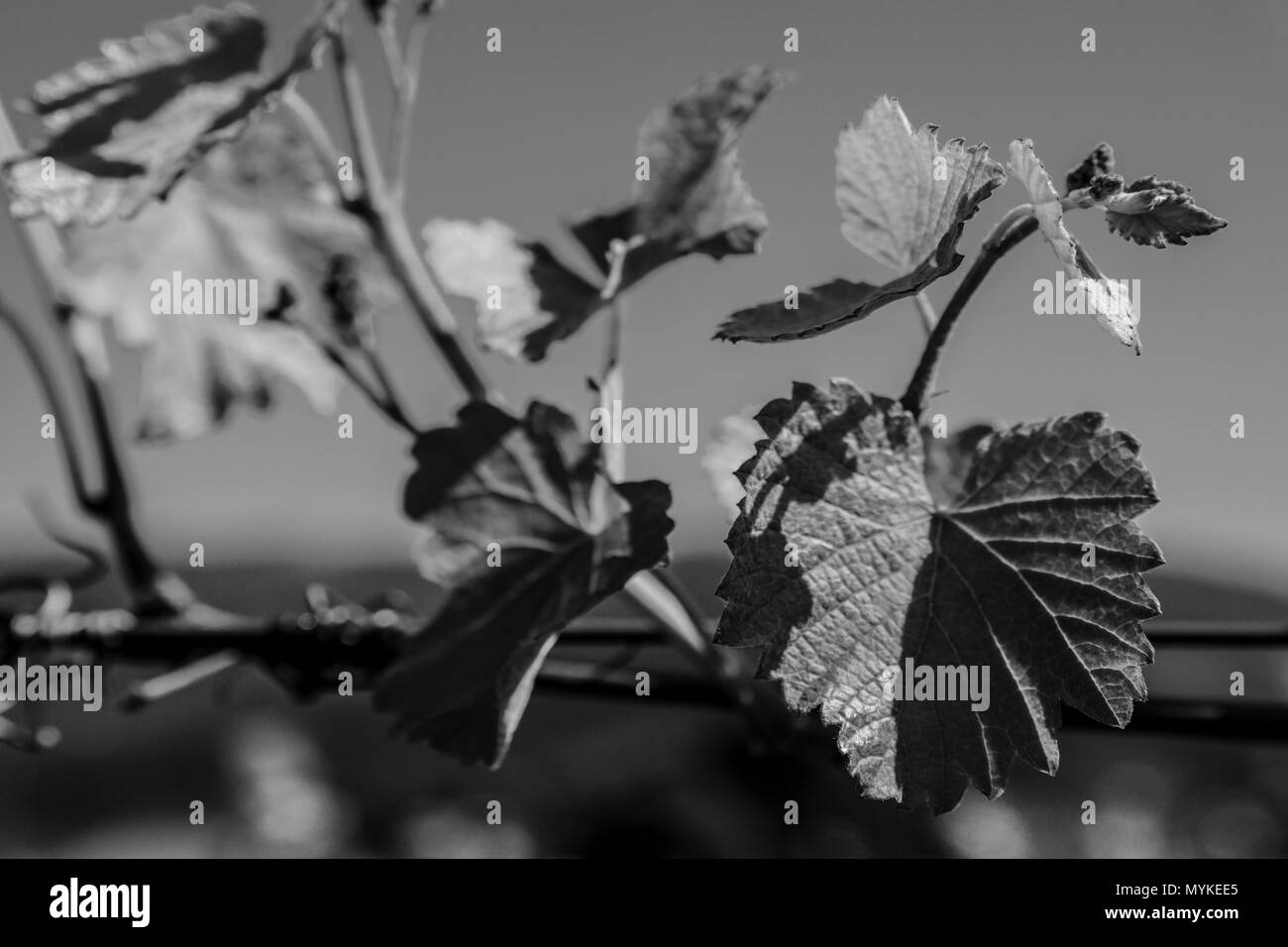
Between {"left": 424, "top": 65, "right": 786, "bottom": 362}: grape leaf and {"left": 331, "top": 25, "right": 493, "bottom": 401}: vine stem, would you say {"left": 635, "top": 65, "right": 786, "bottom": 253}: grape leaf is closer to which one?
{"left": 424, "top": 65, "right": 786, "bottom": 362}: grape leaf

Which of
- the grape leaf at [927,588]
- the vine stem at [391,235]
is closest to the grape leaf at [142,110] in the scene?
the vine stem at [391,235]

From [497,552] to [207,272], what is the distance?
0.39 metres

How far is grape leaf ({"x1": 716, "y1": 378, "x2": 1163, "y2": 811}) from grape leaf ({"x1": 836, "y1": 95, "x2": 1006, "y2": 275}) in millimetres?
96

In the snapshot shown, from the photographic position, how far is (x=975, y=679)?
45 cm

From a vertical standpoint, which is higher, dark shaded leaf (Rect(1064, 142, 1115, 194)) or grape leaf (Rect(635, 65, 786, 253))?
grape leaf (Rect(635, 65, 786, 253))

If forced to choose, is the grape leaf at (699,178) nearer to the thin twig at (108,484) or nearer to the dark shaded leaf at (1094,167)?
the dark shaded leaf at (1094,167)

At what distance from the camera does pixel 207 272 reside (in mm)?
824

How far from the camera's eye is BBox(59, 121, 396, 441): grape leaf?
80 centimetres

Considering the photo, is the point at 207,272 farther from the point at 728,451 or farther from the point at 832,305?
the point at 832,305

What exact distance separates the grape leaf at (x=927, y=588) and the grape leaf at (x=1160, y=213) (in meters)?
0.08

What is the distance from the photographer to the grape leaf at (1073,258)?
1.20 feet

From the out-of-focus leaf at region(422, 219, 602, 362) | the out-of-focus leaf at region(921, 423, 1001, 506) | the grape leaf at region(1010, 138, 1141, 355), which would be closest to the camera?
the grape leaf at region(1010, 138, 1141, 355)

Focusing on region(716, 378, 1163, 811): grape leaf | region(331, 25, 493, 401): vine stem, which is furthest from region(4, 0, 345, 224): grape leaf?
region(716, 378, 1163, 811): grape leaf
